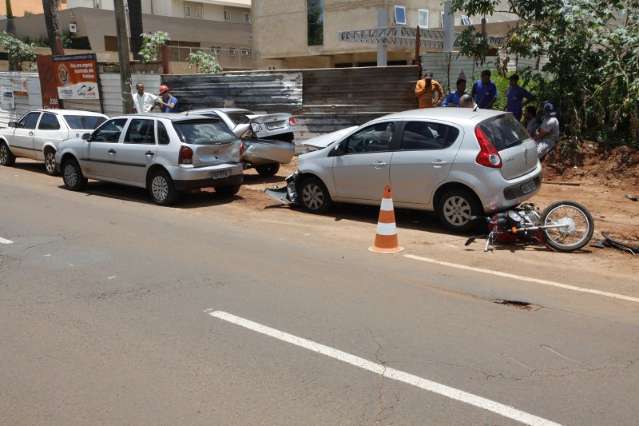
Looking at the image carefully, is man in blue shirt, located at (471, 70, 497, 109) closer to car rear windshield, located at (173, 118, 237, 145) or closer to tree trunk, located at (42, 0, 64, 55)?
car rear windshield, located at (173, 118, 237, 145)

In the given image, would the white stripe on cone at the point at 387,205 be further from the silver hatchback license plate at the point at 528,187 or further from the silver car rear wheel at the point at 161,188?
the silver car rear wheel at the point at 161,188

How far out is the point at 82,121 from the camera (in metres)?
15.5

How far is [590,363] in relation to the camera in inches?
180

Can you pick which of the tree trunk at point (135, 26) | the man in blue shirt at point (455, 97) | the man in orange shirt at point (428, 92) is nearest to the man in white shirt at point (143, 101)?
the man in orange shirt at point (428, 92)

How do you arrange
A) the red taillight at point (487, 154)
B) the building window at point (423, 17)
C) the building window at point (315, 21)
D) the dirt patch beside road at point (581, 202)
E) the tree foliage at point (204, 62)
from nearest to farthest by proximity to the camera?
the red taillight at point (487, 154), the dirt patch beside road at point (581, 202), the tree foliage at point (204, 62), the building window at point (423, 17), the building window at point (315, 21)

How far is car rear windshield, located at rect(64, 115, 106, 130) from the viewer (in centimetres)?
1524

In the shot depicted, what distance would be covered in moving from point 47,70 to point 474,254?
19.2m

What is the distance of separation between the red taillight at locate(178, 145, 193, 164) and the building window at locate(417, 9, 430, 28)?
28.0m

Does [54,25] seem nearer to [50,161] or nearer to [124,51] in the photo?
[124,51]

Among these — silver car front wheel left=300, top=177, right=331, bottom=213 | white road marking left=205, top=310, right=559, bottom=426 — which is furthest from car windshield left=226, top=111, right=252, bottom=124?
white road marking left=205, top=310, right=559, bottom=426

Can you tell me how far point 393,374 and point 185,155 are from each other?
732 centimetres

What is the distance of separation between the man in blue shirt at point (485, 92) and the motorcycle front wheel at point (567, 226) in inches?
225

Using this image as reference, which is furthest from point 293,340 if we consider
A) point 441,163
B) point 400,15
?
point 400,15

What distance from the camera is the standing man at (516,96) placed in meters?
13.0
